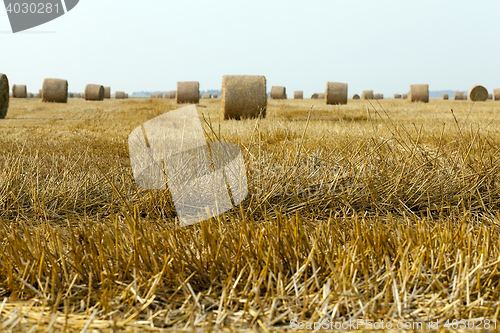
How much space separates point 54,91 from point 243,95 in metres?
12.5

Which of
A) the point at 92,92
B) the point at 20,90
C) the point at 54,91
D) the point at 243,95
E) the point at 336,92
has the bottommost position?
the point at 243,95

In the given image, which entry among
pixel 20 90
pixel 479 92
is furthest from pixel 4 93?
pixel 479 92

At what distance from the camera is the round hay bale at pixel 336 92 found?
44.2 feet

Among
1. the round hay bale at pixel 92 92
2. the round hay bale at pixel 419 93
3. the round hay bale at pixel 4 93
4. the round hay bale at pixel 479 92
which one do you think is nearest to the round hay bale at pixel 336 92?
the round hay bale at pixel 419 93

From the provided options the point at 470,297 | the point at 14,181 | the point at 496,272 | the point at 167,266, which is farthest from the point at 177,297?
the point at 14,181

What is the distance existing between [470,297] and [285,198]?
100cm

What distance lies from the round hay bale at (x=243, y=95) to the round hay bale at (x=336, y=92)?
6.38m

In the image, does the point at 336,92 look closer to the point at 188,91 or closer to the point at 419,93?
the point at 419,93

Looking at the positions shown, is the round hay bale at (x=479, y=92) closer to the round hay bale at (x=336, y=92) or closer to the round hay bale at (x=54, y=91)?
the round hay bale at (x=336, y=92)

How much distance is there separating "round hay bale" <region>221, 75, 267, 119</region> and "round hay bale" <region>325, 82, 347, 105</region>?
6378mm

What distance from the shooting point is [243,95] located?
7.61 m

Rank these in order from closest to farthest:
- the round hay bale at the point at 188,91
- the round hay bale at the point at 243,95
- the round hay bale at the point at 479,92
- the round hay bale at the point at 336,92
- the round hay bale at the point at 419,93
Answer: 1. the round hay bale at the point at 243,95
2. the round hay bale at the point at 336,92
3. the round hay bale at the point at 188,91
4. the round hay bale at the point at 419,93
5. the round hay bale at the point at 479,92

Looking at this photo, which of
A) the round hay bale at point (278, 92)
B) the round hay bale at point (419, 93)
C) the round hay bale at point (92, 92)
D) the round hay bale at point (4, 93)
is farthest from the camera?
the round hay bale at point (278, 92)

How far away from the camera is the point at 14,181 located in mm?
2127
